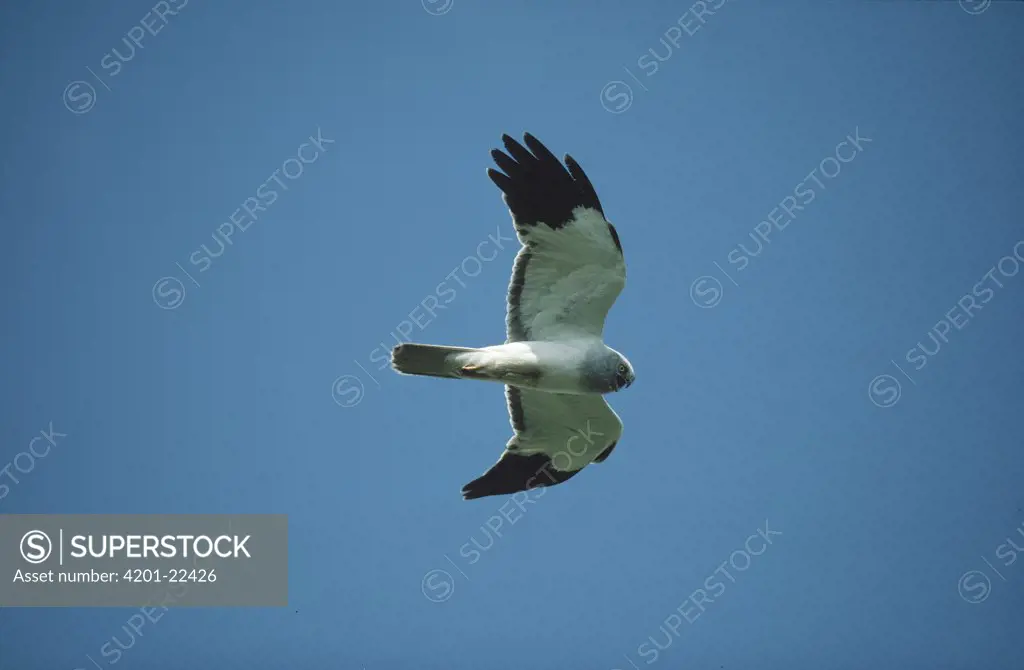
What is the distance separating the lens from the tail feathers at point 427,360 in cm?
1104

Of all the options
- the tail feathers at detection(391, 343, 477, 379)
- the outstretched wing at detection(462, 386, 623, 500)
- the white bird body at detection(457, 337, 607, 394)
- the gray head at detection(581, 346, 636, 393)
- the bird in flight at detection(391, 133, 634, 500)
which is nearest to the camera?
the tail feathers at detection(391, 343, 477, 379)

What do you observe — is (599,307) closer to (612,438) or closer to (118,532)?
(612,438)

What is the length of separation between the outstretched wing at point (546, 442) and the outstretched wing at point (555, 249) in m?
1.08

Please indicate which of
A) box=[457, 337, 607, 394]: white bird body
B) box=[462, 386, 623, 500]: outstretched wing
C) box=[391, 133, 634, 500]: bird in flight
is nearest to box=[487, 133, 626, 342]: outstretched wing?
box=[391, 133, 634, 500]: bird in flight

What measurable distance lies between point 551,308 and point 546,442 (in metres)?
1.88

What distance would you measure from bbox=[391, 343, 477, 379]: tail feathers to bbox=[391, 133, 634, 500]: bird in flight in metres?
0.01

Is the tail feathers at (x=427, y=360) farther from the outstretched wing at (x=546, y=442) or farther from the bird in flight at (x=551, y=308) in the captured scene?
the outstretched wing at (x=546, y=442)

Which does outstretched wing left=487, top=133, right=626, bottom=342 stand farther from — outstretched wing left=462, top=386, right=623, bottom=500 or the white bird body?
outstretched wing left=462, top=386, right=623, bottom=500

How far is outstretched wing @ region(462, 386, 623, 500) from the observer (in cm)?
1263

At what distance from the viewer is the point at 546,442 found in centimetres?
1290

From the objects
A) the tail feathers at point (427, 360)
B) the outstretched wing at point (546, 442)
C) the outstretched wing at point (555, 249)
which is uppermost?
the outstretched wing at point (555, 249)

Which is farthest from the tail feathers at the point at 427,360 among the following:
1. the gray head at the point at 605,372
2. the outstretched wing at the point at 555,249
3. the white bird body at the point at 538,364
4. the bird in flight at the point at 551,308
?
the gray head at the point at 605,372

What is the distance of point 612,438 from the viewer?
42.0ft

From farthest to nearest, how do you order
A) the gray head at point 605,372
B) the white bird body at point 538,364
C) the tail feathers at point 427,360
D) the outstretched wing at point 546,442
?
the outstretched wing at point 546,442, the gray head at point 605,372, the white bird body at point 538,364, the tail feathers at point 427,360
